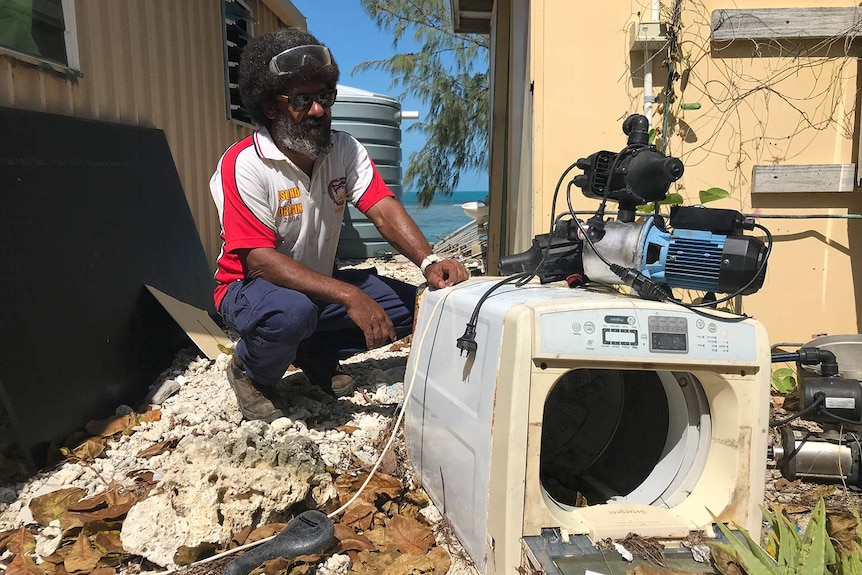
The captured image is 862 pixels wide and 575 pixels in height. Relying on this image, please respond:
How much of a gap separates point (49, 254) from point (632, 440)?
8.06ft

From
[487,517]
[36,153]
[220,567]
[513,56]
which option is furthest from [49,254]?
[513,56]

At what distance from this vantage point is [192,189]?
15.7 ft

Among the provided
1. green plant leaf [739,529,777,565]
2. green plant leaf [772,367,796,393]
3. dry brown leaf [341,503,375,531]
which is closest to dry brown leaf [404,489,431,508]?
dry brown leaf [341,503,375,531]

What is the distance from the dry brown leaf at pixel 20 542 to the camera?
1.84 metres

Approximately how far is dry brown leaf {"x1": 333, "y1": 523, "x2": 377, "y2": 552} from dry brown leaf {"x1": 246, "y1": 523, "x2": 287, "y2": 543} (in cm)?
17

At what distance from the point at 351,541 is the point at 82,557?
2.53 feet

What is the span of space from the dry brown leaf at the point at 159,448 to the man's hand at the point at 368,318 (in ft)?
3.04

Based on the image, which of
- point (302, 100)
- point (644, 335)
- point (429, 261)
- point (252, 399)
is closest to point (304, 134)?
point (302, 100)

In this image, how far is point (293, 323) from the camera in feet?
7.93

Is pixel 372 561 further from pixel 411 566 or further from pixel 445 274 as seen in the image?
pixel 445 274

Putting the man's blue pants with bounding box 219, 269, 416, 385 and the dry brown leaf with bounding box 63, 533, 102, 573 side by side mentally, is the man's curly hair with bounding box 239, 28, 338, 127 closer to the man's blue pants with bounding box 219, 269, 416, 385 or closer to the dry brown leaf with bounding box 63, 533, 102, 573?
the man's blue pants with bounding box 219, 269, 416, 385

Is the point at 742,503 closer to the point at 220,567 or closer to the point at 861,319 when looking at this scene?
the point at 220,567

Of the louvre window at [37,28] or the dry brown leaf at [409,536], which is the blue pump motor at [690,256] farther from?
the louvre window at [37,28]

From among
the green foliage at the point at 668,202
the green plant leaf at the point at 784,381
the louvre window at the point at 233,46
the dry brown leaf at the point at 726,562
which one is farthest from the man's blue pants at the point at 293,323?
the louvre window at the point at 233,46
